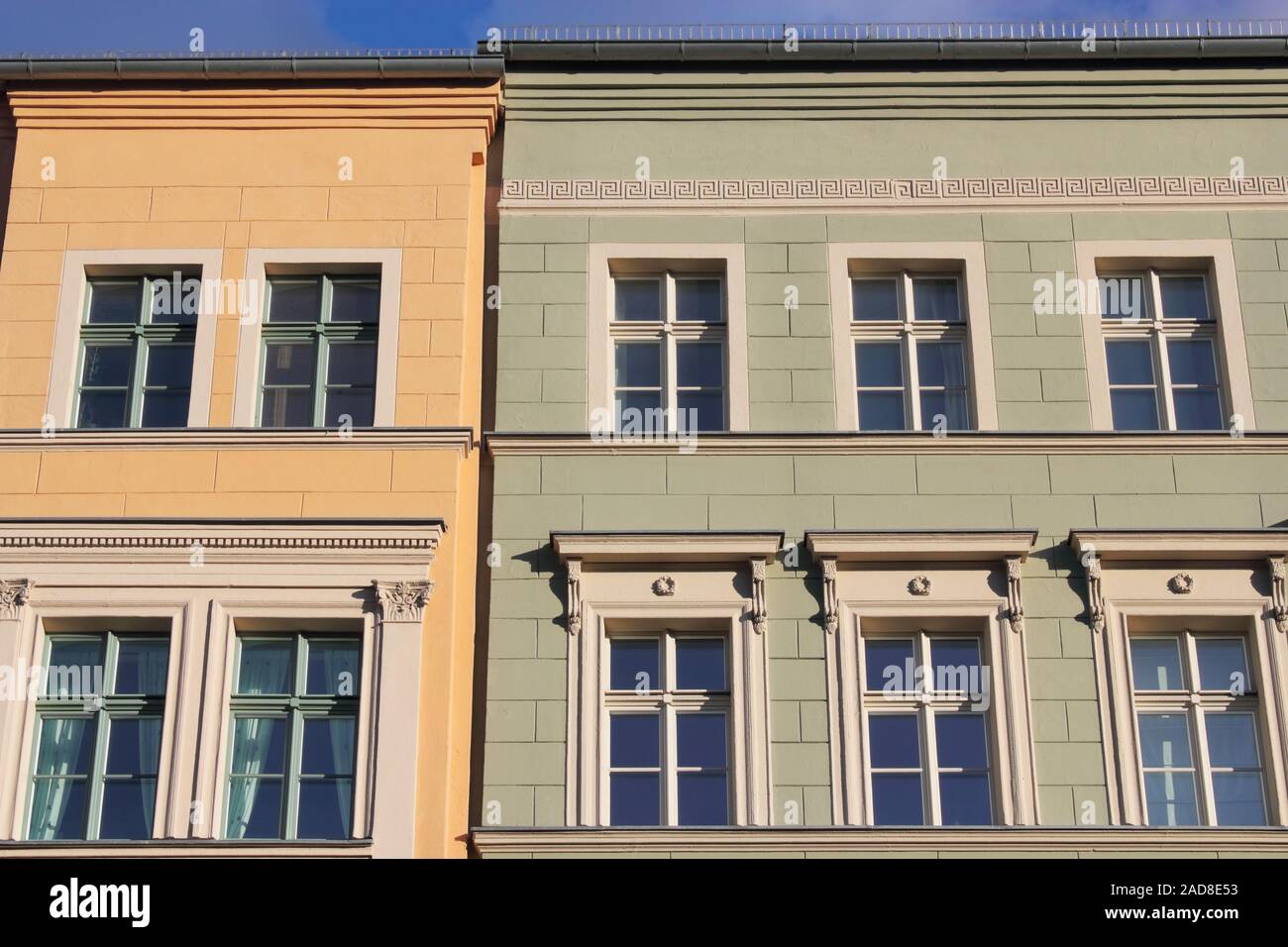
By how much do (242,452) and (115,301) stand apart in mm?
2145

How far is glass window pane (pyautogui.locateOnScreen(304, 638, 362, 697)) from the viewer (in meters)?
16.7

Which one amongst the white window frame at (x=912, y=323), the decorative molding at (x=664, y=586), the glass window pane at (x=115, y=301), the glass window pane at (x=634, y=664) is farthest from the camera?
the glass window pane at (x=115, y=301)

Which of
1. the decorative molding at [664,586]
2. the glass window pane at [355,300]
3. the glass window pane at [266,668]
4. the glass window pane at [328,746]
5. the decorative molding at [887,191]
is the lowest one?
the glass window pane at [328,746]

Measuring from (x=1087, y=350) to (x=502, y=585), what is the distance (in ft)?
17.8

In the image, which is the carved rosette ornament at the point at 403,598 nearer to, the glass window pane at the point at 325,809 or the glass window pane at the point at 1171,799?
the glass window pane at the point at 325,809

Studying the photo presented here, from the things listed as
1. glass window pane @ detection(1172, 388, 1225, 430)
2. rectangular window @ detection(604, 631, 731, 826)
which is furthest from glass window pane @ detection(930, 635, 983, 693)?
glass window pane @ detection(1172, 388, 1225, 430)

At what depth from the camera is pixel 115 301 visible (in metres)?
18.6

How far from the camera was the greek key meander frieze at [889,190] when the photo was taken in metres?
18.9

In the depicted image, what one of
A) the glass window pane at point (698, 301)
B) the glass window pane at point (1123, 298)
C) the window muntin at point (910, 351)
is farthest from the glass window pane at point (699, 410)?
the glass window pane at point (1123, 298)

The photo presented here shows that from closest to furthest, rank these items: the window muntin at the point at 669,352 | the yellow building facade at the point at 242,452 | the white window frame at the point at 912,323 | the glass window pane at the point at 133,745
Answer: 1. the yellow building facade at the point at 242,452
2. the glass window pane at the point at 133,745
3. the white window frame at the point at 912,323
4. the window muntin at the point at 669,352

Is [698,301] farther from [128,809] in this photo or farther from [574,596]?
[128,809]

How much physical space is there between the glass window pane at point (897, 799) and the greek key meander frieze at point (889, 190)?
5343 millimetres

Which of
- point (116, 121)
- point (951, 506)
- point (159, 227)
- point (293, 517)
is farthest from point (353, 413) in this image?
point (951, 506)

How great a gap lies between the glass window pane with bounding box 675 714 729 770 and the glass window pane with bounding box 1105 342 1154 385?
4681mm
